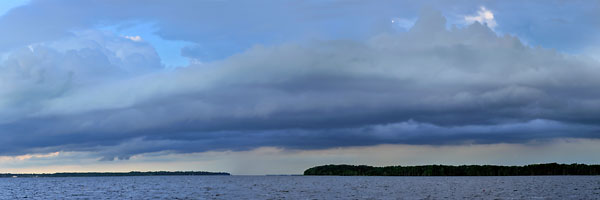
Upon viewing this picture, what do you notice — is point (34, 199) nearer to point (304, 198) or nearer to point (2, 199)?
point (2, 199)

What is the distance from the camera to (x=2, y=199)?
121 m

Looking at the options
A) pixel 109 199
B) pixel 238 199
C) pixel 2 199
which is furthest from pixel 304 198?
pixel 2 199

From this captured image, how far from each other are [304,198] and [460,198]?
29.2 meters

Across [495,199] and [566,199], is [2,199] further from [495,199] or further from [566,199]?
[566,199]

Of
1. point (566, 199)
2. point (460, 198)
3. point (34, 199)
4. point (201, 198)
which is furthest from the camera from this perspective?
point (34, 199)

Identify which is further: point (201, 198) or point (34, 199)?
point (34, 199)

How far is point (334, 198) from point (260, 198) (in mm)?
14557

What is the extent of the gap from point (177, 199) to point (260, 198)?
1618cm

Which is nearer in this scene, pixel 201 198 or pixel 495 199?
pixel 495 199

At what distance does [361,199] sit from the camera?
102688 millimetres

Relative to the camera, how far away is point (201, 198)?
359 feet

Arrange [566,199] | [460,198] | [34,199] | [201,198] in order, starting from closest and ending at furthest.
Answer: [566,199]
[460,198]
[201,198]
[34,199]

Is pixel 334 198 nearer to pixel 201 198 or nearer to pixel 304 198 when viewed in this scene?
pixel 304 198

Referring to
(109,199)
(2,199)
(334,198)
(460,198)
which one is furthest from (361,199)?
(2,199)
